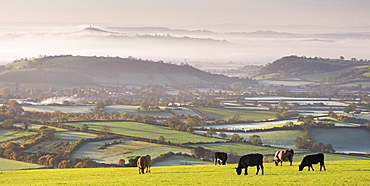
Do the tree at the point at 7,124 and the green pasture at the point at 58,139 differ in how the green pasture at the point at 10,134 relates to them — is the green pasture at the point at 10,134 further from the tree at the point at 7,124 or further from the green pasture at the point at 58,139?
the green pasture at the point at 58,139

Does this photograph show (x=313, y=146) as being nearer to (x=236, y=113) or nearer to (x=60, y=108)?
(x=236, y=113)

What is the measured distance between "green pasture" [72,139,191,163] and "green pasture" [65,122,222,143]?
816 centimetres

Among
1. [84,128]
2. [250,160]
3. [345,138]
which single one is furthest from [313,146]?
[250,160]

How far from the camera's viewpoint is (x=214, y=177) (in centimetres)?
3225

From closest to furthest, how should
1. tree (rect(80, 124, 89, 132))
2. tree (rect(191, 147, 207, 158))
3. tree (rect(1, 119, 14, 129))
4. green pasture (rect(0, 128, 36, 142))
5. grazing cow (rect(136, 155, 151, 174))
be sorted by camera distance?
1. grazing cow (rect(136, 155, 151, 174))
2. tree (rect(191, 147, 207, 158))
3. green pasture (rect(0, 128, 36, 142))
4. tree (rect(80, 124, 89, 132))
5. tree (rect(1, 119, 14, 129))

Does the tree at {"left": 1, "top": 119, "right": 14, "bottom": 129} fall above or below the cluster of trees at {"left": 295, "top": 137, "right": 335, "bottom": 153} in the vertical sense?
above

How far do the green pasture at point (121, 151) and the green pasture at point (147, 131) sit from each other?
816 cm

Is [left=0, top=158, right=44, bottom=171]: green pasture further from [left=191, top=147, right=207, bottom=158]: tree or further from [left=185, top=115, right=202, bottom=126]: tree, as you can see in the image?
[left=185, top=115, right=202, bottom=126]: tree

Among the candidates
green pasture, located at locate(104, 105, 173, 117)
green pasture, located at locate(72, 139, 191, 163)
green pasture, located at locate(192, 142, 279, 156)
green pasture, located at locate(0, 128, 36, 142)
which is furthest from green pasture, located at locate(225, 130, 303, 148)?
green pasture, located at locate(104, 105, 173, 117)

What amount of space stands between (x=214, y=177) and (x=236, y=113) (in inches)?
4392

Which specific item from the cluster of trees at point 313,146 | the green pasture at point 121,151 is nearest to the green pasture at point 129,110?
the green pasture at point 121,151

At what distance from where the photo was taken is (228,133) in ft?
337

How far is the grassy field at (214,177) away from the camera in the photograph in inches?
1156

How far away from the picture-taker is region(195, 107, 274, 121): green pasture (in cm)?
13588
